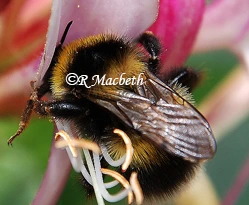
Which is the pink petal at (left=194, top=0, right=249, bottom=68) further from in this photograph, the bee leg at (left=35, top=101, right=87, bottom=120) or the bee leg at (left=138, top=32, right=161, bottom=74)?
the bee leg at (left=35, top=101, right=87, bottom=120)

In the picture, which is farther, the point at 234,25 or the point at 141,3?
the point at 234,25

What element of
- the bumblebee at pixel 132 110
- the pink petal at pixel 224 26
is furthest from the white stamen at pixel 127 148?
the pink petal at pixel 224 26

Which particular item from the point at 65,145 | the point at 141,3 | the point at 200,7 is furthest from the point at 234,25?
the point at 65,145

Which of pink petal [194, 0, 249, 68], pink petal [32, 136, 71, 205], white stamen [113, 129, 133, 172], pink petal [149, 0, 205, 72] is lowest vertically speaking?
pink petal [32, 136, 71, 205]

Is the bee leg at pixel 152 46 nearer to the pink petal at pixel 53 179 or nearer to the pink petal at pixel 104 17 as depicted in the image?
the pink petal at pixel 104 17

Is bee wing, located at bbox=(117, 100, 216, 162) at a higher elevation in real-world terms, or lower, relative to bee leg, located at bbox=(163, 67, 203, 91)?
lower

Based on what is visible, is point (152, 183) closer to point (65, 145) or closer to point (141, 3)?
point (65, 145)

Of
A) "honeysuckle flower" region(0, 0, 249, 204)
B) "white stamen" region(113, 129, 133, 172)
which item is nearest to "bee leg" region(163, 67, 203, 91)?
"honeysuckle flower" region(0, 0, 249, 204)
